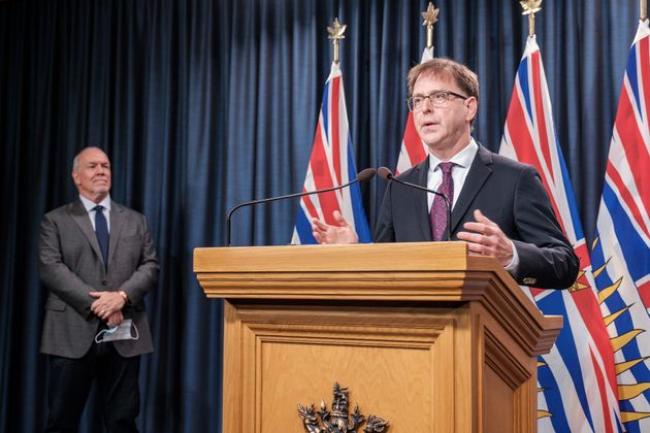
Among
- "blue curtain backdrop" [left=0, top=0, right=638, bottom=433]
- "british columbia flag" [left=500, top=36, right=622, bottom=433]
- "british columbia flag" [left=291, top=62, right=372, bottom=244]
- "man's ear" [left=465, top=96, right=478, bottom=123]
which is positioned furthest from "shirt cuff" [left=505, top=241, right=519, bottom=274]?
"british columbia flag" [left=291, top=62, right=372, bottom=244]

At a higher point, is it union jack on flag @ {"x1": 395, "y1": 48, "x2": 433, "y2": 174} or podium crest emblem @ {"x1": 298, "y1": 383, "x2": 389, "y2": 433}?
union jack on flag @ {"x1": 395, "y1": 48, "x2": 433, "y2": 174}

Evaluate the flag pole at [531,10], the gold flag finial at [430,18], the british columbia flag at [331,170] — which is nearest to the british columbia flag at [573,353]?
the flag pole at [531,10]

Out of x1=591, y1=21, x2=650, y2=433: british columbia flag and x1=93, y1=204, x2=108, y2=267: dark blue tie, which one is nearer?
x1=591, y1=21, x2=650, y2=433: british columbia flag

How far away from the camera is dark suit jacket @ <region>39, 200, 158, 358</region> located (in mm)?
4230

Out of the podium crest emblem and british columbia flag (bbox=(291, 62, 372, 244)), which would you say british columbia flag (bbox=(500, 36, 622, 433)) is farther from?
the podium crest emblem

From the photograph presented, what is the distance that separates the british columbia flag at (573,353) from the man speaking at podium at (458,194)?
4.65 ft

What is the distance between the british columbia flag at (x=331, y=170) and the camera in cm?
418

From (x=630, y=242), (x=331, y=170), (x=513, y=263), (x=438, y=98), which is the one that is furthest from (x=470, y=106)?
(x=331, y=170)

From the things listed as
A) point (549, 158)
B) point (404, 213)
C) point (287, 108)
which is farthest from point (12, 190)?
point (404, 213)

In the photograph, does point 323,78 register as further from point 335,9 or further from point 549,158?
point 549,158

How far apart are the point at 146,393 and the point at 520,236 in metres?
3.49

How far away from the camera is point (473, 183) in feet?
6.82

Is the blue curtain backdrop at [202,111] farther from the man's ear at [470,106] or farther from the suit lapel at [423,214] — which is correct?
the suit lapel at [423,214]

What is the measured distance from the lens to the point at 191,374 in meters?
4.93
